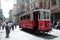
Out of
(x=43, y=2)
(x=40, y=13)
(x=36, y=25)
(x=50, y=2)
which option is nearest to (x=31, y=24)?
(x=36, y=25)

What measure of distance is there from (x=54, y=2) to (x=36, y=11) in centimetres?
2394

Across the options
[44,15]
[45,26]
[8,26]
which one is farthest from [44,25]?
[8,26]

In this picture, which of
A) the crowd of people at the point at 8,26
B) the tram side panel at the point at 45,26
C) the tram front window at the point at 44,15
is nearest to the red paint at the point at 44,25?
the tram side panel at the point at 45,26

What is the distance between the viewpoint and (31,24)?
25266 mm

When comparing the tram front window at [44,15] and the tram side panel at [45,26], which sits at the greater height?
the tram front window at [44,15]

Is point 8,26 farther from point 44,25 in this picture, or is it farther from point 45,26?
point 45,26

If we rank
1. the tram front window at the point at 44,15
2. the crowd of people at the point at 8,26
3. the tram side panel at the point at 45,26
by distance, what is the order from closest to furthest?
the crowd of people at the point at 8,26, the tram side panel at the point at 45,26, the tram front window at the point at 44,15

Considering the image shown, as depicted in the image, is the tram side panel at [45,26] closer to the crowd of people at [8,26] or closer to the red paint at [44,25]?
the red paint at [44,25]

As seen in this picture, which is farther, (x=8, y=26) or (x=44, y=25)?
(x=44, y=25)

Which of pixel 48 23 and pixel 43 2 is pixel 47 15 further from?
pixel 43 2

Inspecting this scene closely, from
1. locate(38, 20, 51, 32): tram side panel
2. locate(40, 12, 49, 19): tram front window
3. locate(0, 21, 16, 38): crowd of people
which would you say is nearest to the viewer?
locate(0, 21, 16, 38): crowd of people

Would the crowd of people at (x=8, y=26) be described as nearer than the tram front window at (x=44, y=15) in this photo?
Yes

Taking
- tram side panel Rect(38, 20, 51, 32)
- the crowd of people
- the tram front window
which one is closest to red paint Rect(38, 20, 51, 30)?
tram side panel Rect(38, 20, 51, 32)

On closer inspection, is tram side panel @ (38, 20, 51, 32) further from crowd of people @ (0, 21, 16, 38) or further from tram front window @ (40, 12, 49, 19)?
crowd of people @ (0, 21, 16, 38)
